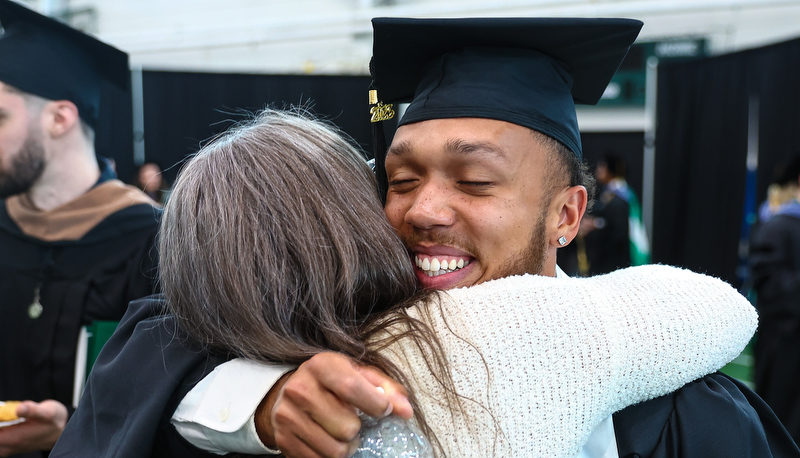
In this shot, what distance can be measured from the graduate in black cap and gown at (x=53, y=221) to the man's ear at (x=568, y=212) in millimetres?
1304

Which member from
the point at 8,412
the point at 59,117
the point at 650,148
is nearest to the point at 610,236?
the point at 650,148

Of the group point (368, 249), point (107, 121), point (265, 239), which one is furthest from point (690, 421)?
point (107, 121)

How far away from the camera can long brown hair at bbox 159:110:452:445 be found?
43.7 inches

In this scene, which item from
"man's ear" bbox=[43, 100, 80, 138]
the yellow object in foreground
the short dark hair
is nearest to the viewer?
the short dark hair

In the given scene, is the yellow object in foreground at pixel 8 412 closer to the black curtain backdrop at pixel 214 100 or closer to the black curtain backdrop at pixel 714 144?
the black curtain backdrop at pixel 214 100

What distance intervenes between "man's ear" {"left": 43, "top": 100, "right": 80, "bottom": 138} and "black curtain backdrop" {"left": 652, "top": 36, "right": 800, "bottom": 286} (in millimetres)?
5227

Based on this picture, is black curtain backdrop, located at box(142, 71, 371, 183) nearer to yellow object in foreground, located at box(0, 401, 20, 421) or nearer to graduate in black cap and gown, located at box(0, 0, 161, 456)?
graduate in black cap and gown, located at box(0, 0, 161, 456)

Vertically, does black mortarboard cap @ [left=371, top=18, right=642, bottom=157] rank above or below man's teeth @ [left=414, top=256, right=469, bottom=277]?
above

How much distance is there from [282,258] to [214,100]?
218 inches

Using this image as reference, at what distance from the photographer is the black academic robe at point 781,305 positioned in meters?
4.23

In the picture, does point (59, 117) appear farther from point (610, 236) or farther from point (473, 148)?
point (610, 236)

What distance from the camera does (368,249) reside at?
4.02 feet

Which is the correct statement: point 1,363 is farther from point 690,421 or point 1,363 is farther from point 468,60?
point 690,421

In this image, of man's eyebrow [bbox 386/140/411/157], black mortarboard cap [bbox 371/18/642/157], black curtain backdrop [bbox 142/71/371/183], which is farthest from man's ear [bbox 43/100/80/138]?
black curtain backdrop [bbox 142/71/371/183]
